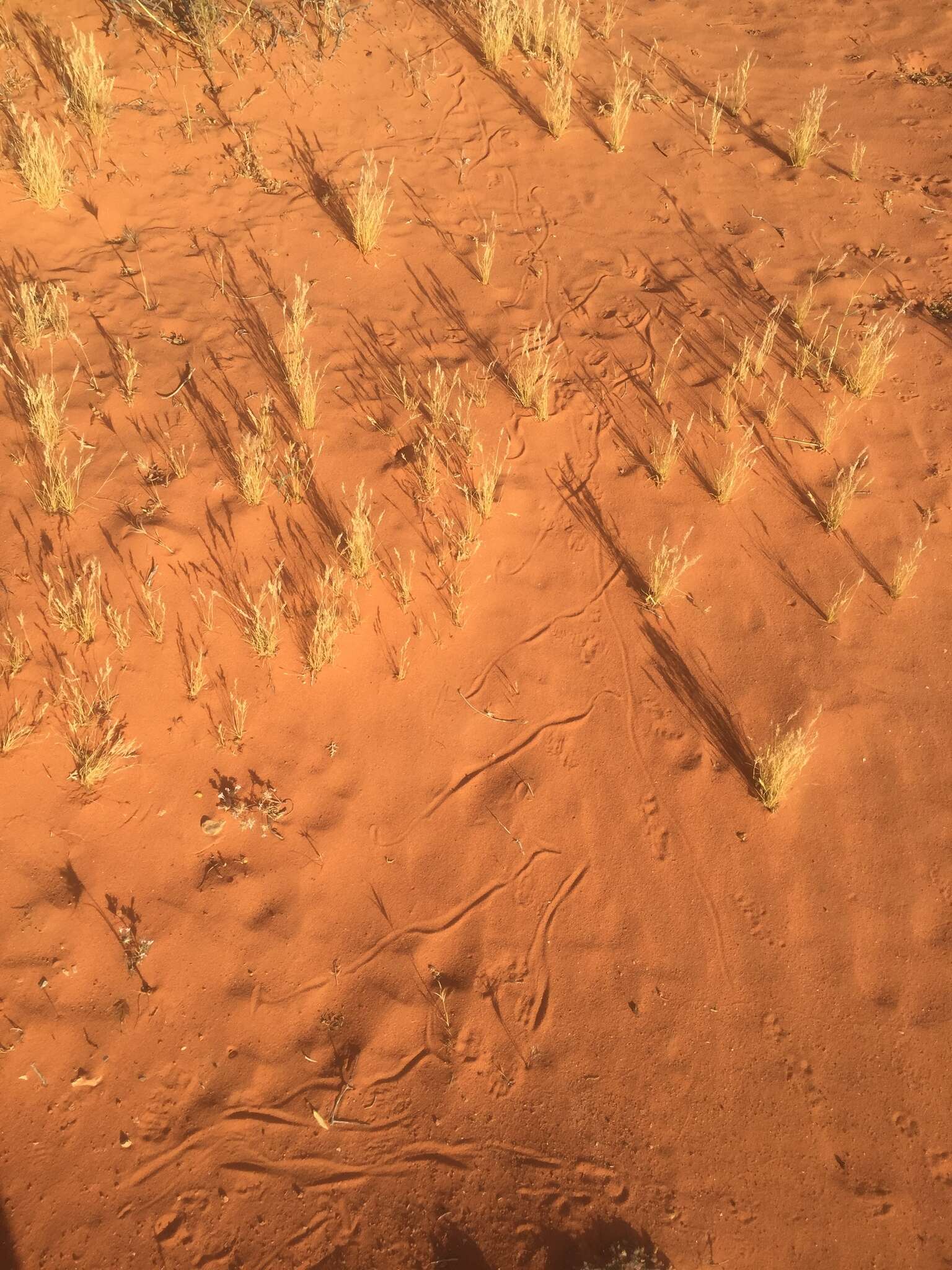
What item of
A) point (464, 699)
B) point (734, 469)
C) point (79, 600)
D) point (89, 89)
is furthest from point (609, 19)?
point (79, 600)

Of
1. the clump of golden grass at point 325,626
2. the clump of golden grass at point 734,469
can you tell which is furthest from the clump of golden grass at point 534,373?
the clump of golden grass at point 325,626

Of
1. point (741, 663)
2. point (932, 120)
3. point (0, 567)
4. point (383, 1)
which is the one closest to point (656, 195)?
point (932, 120)

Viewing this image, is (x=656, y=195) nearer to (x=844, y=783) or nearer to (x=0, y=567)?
(x=844, y=783)

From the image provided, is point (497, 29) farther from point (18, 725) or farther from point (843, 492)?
point (18, 725)

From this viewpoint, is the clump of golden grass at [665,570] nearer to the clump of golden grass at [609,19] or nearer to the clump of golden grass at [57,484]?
the clump of golden grass at [57,484]

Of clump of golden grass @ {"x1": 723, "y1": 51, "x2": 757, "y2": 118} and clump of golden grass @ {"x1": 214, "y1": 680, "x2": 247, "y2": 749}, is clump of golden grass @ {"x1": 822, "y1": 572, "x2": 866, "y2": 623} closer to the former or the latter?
clump of golden grass @ {"x1": 214, "y1": 680, "x2": 247, "y2": 749}

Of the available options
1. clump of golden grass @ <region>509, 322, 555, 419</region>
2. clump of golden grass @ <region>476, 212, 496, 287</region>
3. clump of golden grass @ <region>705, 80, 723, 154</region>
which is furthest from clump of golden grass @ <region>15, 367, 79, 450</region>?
clump of golden grass @ <region>705, 80, 723, 154</region>
